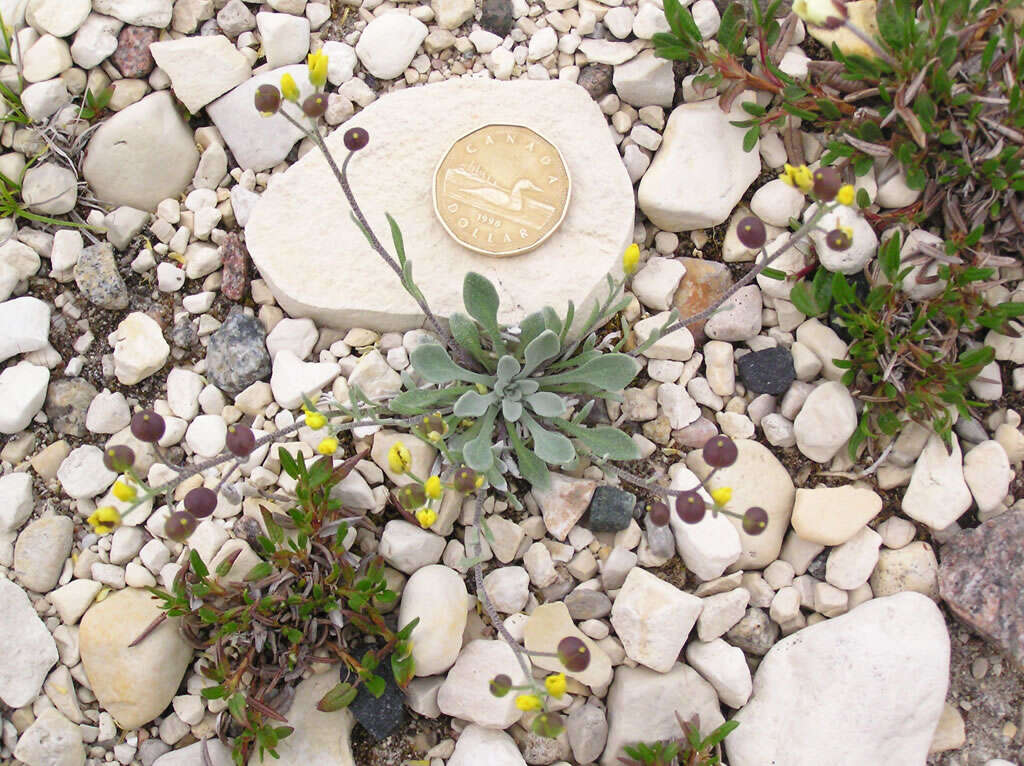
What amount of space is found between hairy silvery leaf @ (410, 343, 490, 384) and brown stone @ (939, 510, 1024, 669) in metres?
1.88

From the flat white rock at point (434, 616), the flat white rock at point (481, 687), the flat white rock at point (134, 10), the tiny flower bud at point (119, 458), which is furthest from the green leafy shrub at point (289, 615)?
the flat white rock at point (134, 10)

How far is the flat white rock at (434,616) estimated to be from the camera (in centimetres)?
315

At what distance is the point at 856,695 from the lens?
316cm

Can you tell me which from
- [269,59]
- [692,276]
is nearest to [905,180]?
[692,276]

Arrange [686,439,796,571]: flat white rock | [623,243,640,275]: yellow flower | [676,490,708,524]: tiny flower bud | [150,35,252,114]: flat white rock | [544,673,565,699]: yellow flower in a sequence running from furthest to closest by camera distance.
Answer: [150,35,252,114]: flat white rock → [686,439,796,571]: flat white rock → [623,243,640,275]: yellow flower → [676,490,708,524]: tiny flower bud → [544,673,565,699]: yellow flower

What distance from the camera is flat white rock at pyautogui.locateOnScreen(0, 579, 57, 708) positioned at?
319 centimetres

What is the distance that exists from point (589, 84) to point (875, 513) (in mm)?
2023

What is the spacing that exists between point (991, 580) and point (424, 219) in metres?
2.43

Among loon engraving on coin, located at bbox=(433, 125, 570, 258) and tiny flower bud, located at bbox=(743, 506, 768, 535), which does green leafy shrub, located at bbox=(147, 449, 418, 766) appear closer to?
loon engraving on coin, located at bbox=(433, 125, 570, 258)

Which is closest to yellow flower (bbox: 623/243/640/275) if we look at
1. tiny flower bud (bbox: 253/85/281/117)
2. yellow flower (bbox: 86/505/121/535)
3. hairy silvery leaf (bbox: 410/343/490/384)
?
hairy silvery leaf (bbox: 410/343/490/384)

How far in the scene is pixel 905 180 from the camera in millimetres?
3463

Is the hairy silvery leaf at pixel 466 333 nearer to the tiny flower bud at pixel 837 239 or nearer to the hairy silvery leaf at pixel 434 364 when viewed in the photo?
the hairy silvery leaf at pixel 434 364

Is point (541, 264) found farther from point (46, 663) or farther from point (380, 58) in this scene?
point (46, 663)

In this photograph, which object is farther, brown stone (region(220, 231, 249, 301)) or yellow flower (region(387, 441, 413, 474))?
brown stone (region(220, 231, 249, 301))
